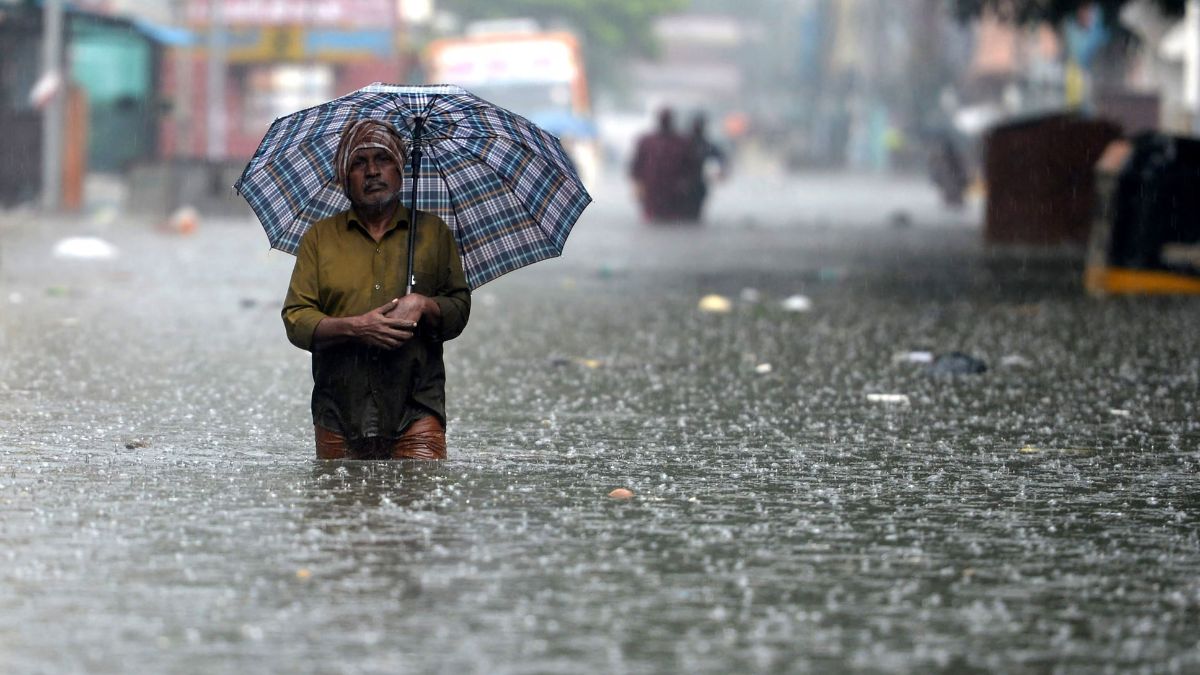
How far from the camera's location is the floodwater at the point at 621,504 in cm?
498

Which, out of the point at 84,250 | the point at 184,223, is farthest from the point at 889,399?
the point at 184,223

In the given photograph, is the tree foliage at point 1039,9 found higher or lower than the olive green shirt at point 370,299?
higher

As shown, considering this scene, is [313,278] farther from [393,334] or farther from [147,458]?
[147,458]

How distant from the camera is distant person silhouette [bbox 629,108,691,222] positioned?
98.9 ft

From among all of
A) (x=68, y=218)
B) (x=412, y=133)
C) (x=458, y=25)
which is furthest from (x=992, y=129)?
(x=458, y=25)

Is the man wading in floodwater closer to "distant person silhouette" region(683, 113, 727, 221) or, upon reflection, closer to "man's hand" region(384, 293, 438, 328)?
"man's hand" region(384, 293, 438, 328)

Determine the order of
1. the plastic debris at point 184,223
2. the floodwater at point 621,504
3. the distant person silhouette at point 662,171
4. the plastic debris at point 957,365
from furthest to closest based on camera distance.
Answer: the distant person silhouette at point 662,171 < the plastic debris at point 184,223 < the plastic debris at point 957,365 < the floodwater at point 621,504

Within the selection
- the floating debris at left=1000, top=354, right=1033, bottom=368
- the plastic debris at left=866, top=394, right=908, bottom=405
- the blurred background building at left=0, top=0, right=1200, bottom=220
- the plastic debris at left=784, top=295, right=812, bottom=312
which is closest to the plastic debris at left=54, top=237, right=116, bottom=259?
the plastic debris at left=784, top=295, right=812, bottom=312

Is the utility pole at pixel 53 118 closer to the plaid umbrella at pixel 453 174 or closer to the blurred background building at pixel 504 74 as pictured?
the blurred background building at pixel 504 74

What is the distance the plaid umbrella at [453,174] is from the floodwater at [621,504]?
74 cm

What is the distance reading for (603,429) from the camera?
28.8 feet

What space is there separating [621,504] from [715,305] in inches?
345

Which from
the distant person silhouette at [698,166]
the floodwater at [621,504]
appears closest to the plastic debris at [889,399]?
the floodwater at [621,504]

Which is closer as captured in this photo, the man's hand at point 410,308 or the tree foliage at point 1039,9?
the man's hand at point 410,308
